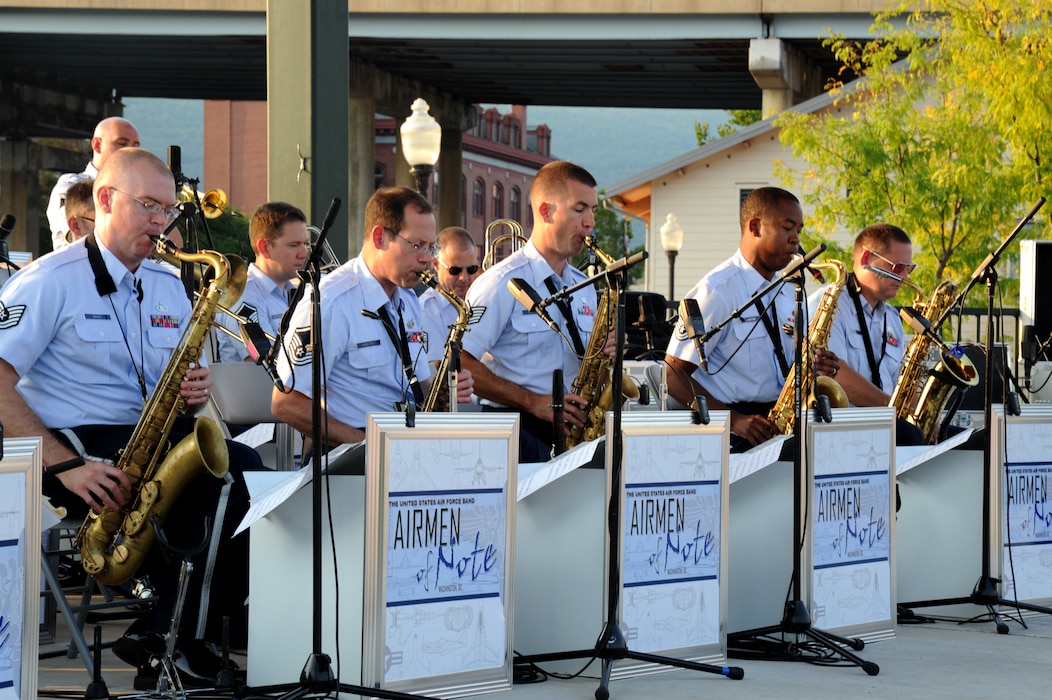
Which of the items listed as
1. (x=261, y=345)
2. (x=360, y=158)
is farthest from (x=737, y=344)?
(x=360, y=158)

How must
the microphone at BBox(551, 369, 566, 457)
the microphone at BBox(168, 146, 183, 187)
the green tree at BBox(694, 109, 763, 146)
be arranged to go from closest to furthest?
the microphone at BBox(551, 369, 566, 457)
the microphone at BBox(168, 146, 183, 187)
the green tree at BBox(694, 109, 763, 146)

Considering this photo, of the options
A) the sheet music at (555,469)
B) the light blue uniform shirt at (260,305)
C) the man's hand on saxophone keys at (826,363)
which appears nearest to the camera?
the sheet music at (555,469)

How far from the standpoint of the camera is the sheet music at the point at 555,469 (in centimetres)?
550

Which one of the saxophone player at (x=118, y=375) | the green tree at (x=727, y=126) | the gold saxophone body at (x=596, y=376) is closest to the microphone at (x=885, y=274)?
the gold saxophone body at (x=596, y=376)

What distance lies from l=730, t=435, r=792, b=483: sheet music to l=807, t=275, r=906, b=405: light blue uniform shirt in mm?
2299

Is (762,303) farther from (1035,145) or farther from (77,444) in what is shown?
(1035,145)

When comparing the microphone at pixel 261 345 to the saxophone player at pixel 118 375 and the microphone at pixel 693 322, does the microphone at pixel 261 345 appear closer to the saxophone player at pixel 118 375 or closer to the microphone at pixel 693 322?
the saxophone player at pixel 118 375

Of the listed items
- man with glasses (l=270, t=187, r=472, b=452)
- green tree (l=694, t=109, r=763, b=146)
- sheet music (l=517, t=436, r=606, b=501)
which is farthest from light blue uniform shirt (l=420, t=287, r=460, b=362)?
green tree (l=694, t=109, r=763, b=146)

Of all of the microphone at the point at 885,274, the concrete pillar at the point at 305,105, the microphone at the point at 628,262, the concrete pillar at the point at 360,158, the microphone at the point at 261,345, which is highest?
the concrete pillar at the point at 360,158

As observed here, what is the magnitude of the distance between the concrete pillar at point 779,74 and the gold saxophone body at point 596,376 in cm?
1914

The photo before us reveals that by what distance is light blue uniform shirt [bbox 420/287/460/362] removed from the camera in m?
7.32

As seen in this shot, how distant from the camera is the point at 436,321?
8078 millimetres

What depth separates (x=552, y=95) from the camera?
3569cm

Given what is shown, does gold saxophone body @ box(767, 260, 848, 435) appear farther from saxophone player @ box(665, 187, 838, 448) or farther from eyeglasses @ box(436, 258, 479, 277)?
eyeglasses @ box(436, 258, 479, 277)
